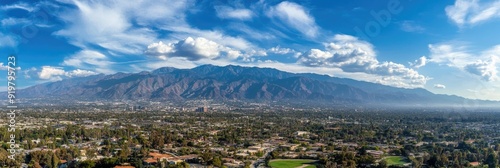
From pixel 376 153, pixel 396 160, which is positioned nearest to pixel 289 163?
pixel 396 160

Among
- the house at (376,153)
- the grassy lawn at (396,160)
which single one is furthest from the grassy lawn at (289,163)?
the grassy lawn at (396,160)

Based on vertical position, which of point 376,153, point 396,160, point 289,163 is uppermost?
point 376,153

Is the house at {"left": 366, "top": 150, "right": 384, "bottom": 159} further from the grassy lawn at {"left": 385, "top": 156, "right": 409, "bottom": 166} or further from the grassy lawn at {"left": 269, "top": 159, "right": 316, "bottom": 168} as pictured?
the grassy lawn at {"left": 269, "top": 159, "right": 316, "bottom": 168}

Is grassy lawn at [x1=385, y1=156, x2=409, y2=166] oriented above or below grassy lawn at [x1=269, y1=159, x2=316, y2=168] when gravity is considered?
above

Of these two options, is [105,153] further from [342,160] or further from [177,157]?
[342,160]

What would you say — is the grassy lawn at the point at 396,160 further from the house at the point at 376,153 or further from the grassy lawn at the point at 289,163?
the grassy lawn at the point at 289,163

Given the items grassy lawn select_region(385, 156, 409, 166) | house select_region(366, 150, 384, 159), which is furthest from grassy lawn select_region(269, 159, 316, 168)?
grassy lawn select_region(385, 156, 409, 166)

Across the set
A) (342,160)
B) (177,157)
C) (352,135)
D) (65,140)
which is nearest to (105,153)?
(177,157)

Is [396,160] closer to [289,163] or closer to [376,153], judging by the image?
[376,153]
